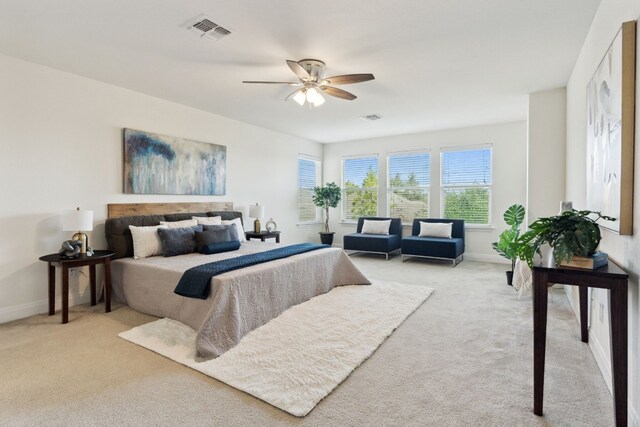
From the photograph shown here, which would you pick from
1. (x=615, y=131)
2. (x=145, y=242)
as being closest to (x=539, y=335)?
(x=615, y=131)

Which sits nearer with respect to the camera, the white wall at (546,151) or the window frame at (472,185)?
the white wall at (546,151)

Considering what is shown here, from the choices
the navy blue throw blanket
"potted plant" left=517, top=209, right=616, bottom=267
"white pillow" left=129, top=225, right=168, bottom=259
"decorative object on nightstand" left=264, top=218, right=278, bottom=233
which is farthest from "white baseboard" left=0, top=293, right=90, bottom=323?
"potted plant" left=517, top=209, right=616, bottom=267

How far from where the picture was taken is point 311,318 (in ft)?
10.6

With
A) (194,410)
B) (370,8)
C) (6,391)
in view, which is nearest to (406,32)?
(370,8)

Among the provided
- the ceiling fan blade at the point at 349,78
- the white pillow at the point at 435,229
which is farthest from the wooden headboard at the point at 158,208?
the white pillow at the point at 435,229

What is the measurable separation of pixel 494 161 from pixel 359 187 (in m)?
2.91

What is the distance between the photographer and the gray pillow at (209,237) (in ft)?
13.3

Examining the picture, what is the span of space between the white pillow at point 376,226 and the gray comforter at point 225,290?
279 cm

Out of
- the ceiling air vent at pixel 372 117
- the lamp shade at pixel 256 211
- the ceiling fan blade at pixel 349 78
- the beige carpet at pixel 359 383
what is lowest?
the beige carpet at pixel 359 383

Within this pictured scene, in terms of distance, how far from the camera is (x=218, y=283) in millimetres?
2734

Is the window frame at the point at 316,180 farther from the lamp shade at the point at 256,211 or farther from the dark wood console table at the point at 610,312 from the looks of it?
the dark wood console table at the point at 610,312

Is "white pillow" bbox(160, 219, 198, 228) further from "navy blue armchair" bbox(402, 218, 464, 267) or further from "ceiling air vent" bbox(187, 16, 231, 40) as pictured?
"navy blue armchair" bbox(402, 218, 464, 267)

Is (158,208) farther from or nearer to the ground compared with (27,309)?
farther from the ground

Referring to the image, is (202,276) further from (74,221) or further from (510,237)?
(510,237)
